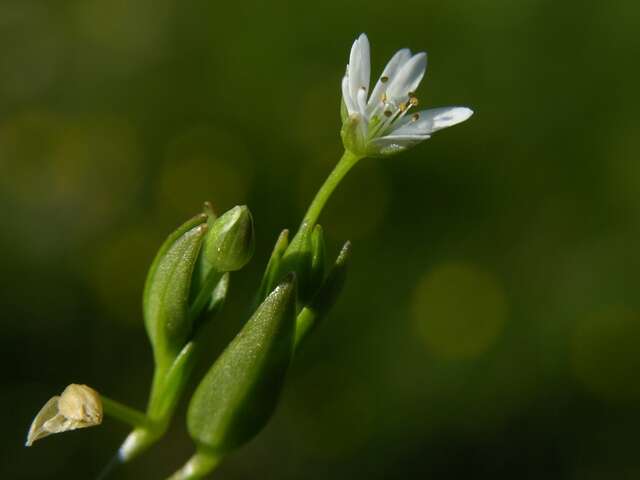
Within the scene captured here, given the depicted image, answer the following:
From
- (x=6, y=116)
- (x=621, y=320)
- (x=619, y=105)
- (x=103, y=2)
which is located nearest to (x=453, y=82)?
(x=619, y=105)

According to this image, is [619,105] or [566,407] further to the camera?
[619,105]

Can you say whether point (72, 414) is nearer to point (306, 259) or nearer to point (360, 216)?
point (306, 259)

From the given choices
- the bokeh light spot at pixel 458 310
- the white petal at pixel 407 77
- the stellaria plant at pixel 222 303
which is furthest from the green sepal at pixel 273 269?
the bokeh light spot at pixel 458 310

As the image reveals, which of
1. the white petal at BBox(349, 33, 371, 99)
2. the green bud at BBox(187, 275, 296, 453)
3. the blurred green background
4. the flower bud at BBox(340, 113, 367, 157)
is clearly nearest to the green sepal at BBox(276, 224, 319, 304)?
the green bud at BBox(187, 275, 296, 453)

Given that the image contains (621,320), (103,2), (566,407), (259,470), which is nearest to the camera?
(259,470)

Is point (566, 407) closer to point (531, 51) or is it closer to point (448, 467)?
point (448, 467)

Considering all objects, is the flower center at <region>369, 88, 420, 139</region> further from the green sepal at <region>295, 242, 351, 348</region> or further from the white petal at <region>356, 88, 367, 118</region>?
the green sepal at <region>295, 242, 351, 348</region>
